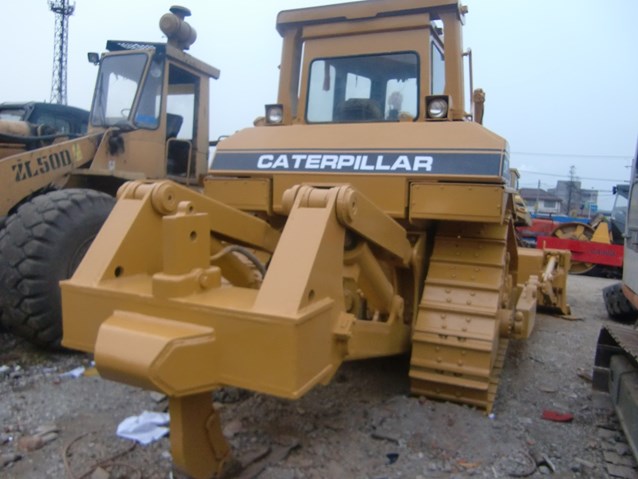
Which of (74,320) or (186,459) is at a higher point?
(74,320)

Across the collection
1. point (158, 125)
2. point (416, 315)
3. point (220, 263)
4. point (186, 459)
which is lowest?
point (186, 459)

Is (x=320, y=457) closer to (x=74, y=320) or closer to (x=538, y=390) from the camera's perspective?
(x=74, y=320)

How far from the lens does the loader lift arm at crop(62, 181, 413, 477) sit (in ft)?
6.56

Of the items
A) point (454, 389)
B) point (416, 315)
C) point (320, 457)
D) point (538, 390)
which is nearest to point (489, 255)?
point (416, 315)

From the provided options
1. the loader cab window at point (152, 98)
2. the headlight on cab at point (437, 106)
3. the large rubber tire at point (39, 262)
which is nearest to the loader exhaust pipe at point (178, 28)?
the loader cab window at point (152, 98)

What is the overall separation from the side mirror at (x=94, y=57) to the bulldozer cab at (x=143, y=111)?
0.17m

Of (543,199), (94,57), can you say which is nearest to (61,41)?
(94,57)

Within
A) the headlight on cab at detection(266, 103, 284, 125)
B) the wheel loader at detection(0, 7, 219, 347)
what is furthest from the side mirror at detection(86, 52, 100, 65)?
the headlight on cab at detection(266, 103, 284, 125)

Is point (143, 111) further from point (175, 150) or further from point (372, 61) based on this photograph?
point (372, 61)

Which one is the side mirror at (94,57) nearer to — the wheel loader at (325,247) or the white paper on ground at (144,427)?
the wheel loader at (325,247)

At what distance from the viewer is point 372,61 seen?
419 centimetres

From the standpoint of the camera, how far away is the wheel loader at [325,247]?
2.06 meters

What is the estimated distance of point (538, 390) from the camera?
405 cm

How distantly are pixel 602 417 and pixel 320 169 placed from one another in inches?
92.9
